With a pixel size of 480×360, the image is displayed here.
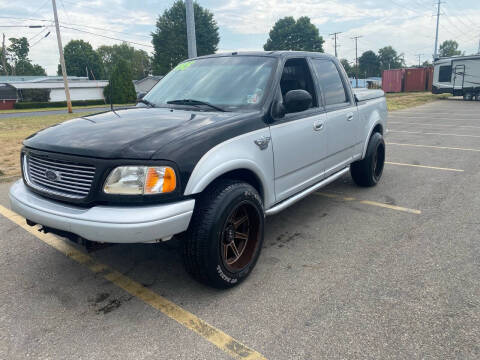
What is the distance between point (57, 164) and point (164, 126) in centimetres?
82

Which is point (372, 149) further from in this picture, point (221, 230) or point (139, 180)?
point (139, 180)

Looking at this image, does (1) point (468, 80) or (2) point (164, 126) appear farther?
(1) point (468, 80)

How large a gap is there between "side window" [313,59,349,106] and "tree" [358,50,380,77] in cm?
12688

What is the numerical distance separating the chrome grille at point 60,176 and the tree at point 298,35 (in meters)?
85.5

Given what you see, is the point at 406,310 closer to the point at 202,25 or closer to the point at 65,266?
the point at 65,266

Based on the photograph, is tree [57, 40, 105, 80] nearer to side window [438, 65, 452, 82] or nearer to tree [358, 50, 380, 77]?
tree [358, 50, 380, 77]

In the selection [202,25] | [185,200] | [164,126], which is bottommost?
[185,200]

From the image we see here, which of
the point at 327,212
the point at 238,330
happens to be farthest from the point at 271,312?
the point at 327,212

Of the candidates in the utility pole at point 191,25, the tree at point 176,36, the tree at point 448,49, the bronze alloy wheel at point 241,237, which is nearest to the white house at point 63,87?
the tree at point 176,36

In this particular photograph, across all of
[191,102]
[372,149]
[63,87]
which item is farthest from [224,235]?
[63,87]

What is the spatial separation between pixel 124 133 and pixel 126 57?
399ft

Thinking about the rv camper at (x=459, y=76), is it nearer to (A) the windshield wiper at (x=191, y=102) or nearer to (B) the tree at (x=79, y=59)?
(A) the windshield wiper at (x=191, y=102)

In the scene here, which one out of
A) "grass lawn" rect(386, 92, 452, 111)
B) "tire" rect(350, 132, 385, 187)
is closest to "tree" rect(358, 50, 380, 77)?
"grass lawn" rect(386, 92, 452, 111)

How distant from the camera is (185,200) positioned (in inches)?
99.5
